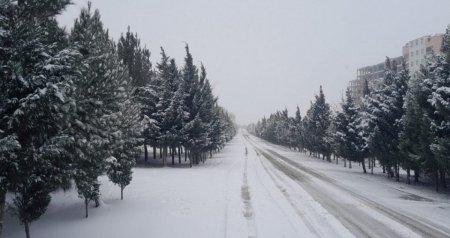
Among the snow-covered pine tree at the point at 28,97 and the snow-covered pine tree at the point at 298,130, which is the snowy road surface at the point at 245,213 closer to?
the snow-covered pine tree at the point at 28,97

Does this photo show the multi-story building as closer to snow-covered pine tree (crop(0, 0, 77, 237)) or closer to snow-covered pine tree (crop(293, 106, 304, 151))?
snow-covered pine tree (crop(293, 106, 304, 151))

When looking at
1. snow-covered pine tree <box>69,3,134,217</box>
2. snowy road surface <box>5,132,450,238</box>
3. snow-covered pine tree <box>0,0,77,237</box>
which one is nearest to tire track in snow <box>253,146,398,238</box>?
snowy road surface <box>5,132,450,238</box>

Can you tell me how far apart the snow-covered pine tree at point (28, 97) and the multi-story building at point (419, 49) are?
350ft

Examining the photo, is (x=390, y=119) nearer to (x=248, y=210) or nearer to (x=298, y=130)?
(x=248, y=210)

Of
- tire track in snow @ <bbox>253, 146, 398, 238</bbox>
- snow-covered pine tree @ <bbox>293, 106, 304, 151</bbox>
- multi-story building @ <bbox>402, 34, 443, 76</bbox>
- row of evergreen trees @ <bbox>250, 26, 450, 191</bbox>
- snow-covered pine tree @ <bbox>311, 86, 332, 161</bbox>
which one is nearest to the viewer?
tire track in snow @ <bbox>253, 146, 398, 238</bbox>

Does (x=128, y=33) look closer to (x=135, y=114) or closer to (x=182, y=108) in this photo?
(x=182, y=108)

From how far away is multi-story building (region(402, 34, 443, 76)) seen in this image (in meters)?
101

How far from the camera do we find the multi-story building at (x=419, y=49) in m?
101

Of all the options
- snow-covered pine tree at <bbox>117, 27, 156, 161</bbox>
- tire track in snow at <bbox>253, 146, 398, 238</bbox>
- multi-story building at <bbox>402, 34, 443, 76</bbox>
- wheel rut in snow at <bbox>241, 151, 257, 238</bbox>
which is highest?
multi-story building at <bbox>402, 34, 443, 76</bbox>

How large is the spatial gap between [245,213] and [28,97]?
11.9m

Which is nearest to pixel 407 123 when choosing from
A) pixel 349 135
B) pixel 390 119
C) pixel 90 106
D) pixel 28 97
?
pixel 390 119

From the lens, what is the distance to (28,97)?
31.4 ft

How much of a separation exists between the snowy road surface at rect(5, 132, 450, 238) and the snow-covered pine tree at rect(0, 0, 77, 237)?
5977 millimetres

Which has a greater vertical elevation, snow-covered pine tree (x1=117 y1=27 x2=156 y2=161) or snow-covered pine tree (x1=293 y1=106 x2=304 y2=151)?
snow-covered pine tree (x1=117 y1=27 x2=156 y2=161)
